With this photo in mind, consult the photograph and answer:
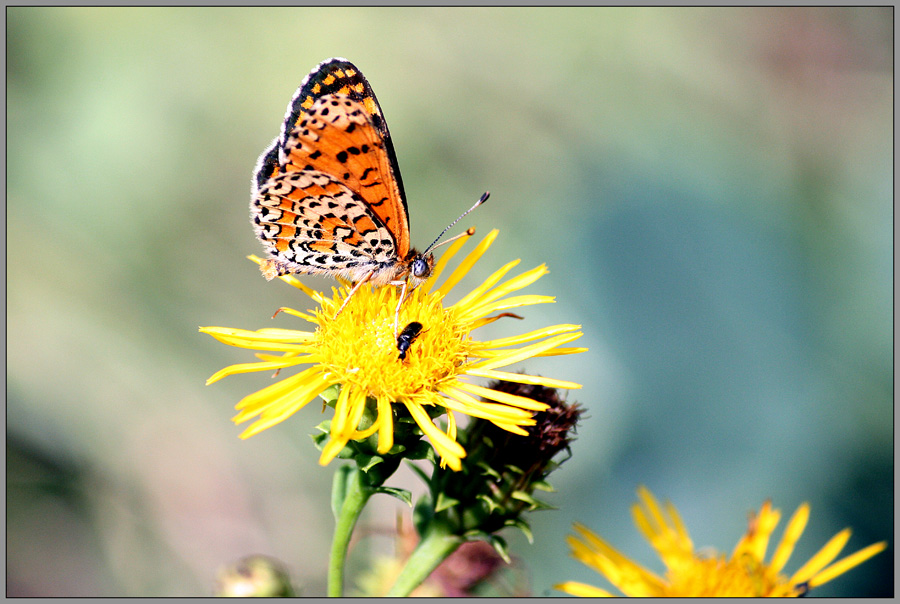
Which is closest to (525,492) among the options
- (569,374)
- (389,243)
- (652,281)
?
(389,243)

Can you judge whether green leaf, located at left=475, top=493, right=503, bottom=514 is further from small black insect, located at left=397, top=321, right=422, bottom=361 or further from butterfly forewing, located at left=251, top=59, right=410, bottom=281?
butterfly forewing, located at left=251, top=59, right=410, bottom=281

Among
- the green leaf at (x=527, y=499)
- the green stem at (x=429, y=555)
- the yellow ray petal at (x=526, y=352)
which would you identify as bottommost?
the green stem at (x=429, y=555)

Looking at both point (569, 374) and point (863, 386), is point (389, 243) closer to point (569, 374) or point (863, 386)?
point (569, 374)

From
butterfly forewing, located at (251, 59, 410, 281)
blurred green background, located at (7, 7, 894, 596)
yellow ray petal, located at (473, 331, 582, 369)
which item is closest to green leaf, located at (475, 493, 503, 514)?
yellow ray petal, located at (473, 331, 582, 369)

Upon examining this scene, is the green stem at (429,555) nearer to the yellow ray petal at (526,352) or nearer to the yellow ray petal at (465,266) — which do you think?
the yellow ray petal at (526,352)


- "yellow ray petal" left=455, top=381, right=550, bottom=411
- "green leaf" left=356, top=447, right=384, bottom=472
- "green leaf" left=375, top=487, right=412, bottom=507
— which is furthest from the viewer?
"yellow ray petal" left=455, top=381, right=550, bottom=411

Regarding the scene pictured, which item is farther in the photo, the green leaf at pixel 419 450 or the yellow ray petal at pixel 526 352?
the yellow ray petal at pixel 526 352

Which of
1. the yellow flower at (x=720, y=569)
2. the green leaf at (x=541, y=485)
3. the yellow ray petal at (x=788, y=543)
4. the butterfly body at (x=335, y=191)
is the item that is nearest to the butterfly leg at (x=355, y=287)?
the butterfly body at (x=335, y=191)
